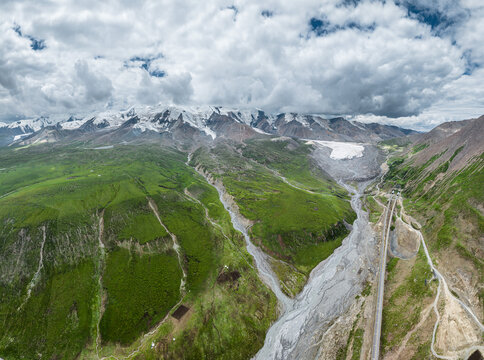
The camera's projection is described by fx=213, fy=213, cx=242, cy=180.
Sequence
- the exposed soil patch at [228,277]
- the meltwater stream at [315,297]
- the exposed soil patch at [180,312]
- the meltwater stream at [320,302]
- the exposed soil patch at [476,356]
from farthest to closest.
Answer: the exposed soil patch at [228,277]
the exposed soil patch at [180,312]
the meltwater stream at [315,297]
the meltwater stream at [320,302]
the exposed soil patch at [476,356]

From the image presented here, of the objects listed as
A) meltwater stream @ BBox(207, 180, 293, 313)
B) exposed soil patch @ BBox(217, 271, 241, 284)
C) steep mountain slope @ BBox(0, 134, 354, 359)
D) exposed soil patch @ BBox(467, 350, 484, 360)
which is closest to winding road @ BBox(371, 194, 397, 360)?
exposed soil patch @ BBox(467, 350, 484, 360)

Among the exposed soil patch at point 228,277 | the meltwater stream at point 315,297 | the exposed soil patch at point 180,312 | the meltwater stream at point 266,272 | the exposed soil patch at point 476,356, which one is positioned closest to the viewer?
the exposed soil patch at point 476,356

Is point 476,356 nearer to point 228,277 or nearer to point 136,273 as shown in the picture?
point 228,277

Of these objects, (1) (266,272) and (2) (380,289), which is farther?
(1) (266,272)

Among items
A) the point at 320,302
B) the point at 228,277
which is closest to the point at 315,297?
the point at 320,302

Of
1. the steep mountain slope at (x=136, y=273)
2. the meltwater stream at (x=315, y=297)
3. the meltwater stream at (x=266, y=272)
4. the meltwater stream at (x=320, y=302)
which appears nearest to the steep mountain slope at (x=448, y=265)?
the meltwater stream at (x=320, y=302)

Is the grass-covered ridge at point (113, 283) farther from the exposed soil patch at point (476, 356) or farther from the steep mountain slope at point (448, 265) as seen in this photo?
the exposed soil patch at point (476, 356)

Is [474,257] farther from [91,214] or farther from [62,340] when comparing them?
[91,214]

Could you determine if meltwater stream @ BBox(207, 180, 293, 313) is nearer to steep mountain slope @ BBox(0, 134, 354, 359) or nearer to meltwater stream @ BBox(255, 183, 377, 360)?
meltwater stream @ BBox(255, 183, 377, 360)
